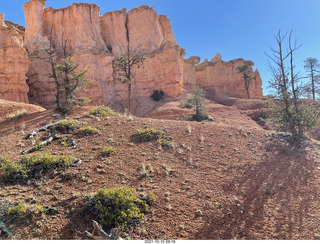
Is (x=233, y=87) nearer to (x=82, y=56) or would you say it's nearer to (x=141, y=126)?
(x=82, y=56)

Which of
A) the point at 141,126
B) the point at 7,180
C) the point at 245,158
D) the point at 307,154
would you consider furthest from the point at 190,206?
the point at 307,154

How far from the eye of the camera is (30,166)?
582 centimetres

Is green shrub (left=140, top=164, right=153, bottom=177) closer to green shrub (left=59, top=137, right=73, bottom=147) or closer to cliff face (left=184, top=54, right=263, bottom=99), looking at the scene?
green shrub (left=59, top=137, right=73, bottom=147)

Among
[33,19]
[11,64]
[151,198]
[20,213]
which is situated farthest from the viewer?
[33,19]

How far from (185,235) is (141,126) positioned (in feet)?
22.0

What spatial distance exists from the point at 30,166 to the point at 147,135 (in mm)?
4525

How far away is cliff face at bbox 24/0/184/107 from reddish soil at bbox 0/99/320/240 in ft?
60.8

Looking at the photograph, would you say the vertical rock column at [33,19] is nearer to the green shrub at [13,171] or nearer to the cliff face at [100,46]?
the cliff face at [100,46]

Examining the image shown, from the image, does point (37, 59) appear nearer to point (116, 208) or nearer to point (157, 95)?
point (157, 95)

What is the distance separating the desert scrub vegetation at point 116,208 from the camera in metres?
4.27

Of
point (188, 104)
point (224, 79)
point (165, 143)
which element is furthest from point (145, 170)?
point (224, 79)

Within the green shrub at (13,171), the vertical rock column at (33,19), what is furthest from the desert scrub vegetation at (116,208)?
the vertical rock column at (33,19)

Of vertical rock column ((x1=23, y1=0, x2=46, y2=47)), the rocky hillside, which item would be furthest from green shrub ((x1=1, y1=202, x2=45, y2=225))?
vertical rock column ((x1=23, y1=0, x2=46, y2=47))

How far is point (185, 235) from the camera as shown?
426 cm
